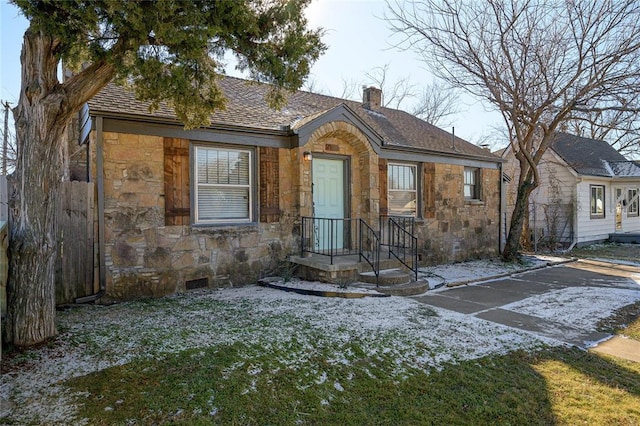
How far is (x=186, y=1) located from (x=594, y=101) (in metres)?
9.73

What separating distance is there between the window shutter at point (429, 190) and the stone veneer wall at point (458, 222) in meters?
0.04

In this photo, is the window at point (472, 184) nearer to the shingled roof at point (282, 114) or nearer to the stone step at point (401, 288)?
the shingled roof at point (282, 114)

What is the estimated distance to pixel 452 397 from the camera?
3.18 meters

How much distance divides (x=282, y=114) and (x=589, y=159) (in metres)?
14.8

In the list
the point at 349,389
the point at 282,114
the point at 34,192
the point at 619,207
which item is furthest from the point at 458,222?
the point at 619,207

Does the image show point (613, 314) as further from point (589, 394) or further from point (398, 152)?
point (398, 152)

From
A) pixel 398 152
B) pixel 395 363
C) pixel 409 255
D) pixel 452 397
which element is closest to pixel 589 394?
pixel 452 397

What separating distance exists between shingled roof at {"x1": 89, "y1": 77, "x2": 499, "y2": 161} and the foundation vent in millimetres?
2653

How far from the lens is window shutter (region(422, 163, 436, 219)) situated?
32.4 feet

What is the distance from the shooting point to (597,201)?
642 inches

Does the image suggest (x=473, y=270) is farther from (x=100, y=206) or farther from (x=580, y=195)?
Result: (x=580, y=195)

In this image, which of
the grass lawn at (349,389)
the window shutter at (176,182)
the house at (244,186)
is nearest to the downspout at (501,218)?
the house at (244,186)

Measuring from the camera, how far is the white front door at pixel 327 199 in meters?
8.25

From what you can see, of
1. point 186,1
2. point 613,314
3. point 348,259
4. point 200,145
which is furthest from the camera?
point 348,259
